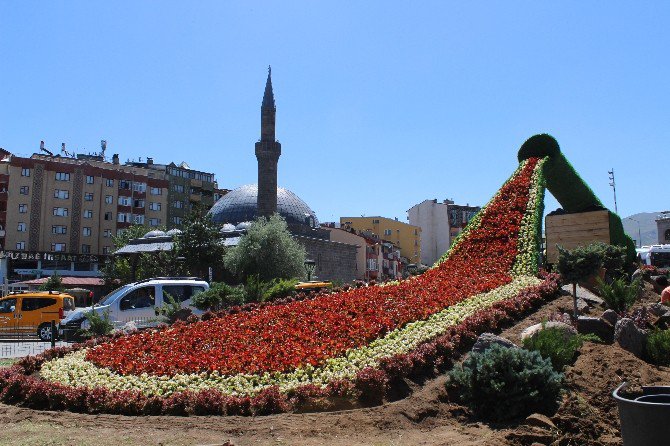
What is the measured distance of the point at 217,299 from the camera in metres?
19.1

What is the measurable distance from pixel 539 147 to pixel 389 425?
1744cm

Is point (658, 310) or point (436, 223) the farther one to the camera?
point (436, 223)

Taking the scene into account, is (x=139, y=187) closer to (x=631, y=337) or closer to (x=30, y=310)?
(x=30, y=310)

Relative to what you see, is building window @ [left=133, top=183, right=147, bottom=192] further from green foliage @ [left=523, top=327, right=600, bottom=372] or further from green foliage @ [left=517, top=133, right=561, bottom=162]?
green foliage @ [left=523, top=327, right=600, bottom=372]

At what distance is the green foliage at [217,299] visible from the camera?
1909cm

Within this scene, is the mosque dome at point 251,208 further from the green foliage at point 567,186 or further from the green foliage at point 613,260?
the green foliage at point 613,260

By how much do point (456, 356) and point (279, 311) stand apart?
5454 mm

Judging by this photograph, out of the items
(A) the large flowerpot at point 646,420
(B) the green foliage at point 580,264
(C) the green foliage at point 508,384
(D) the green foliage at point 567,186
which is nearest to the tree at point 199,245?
(D) the green foliage at point 567,186

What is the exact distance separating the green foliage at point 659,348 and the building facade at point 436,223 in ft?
303

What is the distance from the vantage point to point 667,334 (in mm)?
9516

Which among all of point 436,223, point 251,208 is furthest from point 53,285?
point 436,223

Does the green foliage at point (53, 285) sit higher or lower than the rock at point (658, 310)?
higher

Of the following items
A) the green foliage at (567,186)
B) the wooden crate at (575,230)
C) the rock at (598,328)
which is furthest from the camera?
the green foliage at (567,186)

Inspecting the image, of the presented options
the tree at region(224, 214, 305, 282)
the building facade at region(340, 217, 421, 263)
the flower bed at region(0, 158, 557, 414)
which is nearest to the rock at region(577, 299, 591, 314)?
the flower bed at region(0, 158, 557, 414)
